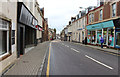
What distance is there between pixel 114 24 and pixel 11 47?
14.6 metres

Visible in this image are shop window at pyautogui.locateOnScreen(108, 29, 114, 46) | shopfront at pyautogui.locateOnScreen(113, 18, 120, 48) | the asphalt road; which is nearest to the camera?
the asphalt road

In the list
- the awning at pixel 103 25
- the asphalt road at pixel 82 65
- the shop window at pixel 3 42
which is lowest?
the asphalt road at pixel 82 65

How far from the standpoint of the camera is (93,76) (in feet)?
15.4

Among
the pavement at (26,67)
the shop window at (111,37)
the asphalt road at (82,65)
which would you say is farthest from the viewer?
the shop window at (111,37)

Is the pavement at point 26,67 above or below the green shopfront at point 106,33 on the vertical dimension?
below

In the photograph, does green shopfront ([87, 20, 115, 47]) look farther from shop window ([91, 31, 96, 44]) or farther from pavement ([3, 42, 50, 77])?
pavement ([3, 42, 50, 77])

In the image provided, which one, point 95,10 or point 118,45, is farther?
point 95,10

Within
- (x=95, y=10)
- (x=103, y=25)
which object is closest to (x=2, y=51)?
(x=103, y=25)

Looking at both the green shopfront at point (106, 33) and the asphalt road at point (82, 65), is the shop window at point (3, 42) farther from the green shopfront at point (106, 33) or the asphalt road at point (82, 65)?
the green shopfront at point (106, 33)

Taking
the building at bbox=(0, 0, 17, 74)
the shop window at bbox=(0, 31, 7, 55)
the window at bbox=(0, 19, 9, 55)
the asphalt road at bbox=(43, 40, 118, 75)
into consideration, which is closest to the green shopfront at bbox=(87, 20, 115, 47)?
the asphalt road at bbox=(43, 40, 118, 75)

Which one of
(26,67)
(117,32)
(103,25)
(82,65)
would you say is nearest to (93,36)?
(103,25)

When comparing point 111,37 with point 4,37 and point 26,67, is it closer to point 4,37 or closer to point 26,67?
point 26,67

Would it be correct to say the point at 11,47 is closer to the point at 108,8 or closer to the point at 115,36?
the point at 115,36

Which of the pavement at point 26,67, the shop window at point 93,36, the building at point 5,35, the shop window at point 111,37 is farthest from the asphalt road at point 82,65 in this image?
the shop window at point 93,36
